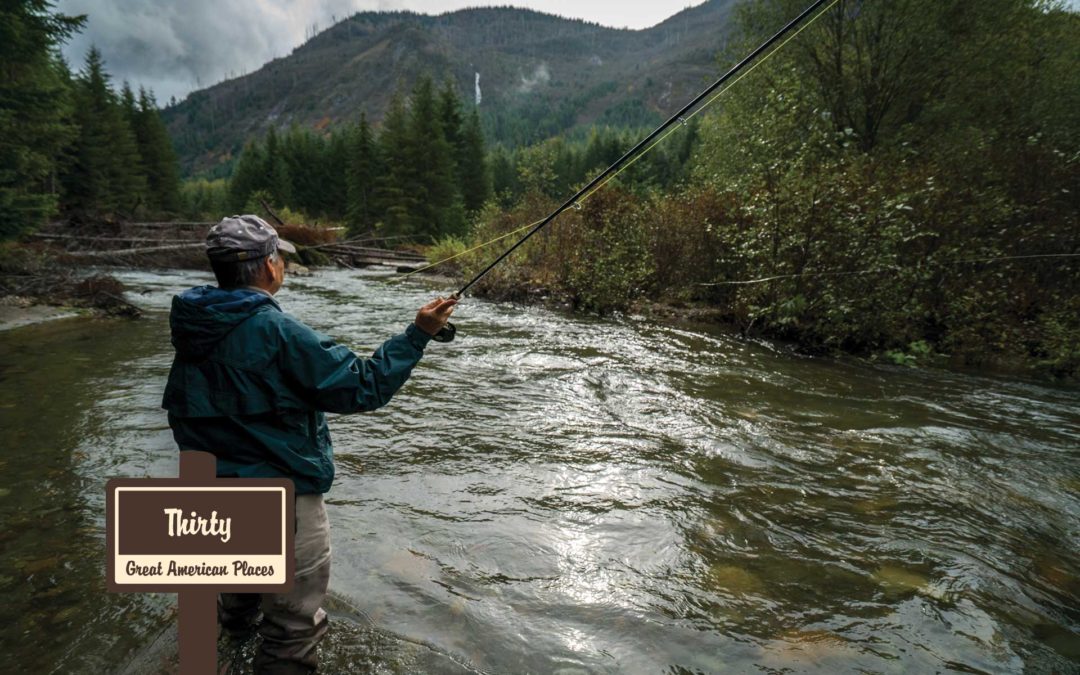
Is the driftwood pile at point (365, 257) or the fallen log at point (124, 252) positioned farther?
the driftwood pile at point (365, 257)

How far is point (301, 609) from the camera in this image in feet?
7.59

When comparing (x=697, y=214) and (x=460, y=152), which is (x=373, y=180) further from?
(x=697, y=214)

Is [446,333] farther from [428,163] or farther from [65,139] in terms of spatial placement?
[428,163]

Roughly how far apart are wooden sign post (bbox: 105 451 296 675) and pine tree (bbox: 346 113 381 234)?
46.7 m

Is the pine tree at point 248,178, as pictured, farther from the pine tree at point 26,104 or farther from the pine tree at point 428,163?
the pine tree at point 26,104

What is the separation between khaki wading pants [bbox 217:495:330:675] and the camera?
2.29 meters

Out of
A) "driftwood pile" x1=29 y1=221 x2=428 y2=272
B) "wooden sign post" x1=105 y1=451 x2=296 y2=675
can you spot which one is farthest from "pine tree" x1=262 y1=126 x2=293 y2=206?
"wooden sign post" x1=105 y1=451 x2=296 y2=675

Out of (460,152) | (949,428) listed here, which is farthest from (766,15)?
(460,152)

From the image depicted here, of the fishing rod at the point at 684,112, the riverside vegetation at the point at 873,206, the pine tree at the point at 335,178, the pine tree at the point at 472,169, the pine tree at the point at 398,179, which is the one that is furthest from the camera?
the pine tree at the point at 335,178

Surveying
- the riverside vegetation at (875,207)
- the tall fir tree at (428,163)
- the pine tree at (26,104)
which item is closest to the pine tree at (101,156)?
the tall fir tree at (428,163)

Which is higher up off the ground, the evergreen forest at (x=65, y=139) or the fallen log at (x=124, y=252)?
the evergreen forest at (x=65, y=139)

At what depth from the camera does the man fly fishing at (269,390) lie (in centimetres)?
214

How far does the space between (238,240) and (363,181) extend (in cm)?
4790

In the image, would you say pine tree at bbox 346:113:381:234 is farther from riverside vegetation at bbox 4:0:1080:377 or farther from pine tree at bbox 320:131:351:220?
riverside vegetation at bbox 4:0:1080:377
